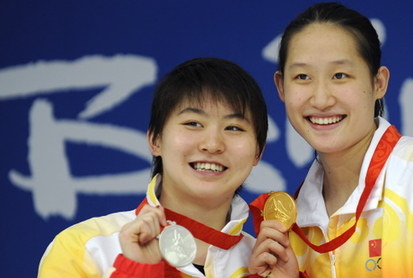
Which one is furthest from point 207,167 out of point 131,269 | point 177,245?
point 131,269

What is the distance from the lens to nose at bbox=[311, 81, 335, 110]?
2361mm

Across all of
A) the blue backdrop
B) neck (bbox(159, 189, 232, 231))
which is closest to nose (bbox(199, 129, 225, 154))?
neck (bbox(159, 189, 232, 231))

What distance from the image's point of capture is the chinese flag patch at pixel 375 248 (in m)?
2.30

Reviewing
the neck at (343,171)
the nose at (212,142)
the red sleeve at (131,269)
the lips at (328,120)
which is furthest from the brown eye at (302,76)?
the red sleeve at (131,269)

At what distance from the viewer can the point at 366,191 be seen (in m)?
2.33

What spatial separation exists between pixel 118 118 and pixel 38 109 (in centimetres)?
35

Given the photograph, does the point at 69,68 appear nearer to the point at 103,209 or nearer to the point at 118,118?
the point at 118,118

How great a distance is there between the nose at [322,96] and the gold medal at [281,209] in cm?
26

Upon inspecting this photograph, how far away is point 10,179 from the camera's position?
3.66m

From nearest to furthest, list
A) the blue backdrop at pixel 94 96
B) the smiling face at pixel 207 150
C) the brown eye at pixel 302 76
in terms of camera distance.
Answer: the smiling face at pixel 207 150
the brown eye at pixel 302 76
the blue backdrop at pixel 94 96

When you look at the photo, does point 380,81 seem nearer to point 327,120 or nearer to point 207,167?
point 327,120

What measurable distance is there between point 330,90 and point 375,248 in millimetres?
438

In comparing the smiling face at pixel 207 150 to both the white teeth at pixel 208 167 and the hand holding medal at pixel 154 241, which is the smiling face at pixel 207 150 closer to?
the white teeth at pixel 208 167

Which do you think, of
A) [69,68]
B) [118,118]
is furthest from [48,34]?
[118,118]
